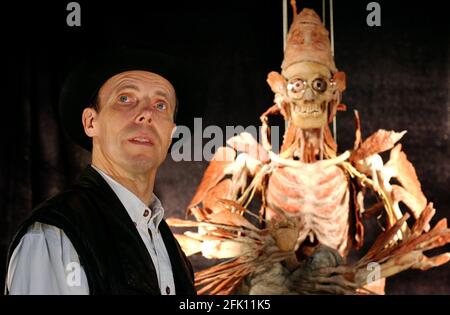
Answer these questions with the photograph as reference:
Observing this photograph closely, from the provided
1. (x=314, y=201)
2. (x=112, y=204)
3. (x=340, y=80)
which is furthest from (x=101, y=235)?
(x=340, y=80)

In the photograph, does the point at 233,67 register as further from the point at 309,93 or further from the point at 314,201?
the point at 314,201

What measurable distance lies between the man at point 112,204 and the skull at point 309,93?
1.71 meters

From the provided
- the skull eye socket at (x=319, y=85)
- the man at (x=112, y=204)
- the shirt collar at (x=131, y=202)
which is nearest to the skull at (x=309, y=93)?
the skull eye socket at (x=319, y=85)

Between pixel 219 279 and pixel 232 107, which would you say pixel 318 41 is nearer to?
pixel 232 107

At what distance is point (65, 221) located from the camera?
4.82ft

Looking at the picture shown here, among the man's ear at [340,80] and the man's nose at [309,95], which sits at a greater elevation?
the man's ear at [340,80]

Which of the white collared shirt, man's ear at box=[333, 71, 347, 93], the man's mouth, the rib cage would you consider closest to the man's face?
the man's mouth

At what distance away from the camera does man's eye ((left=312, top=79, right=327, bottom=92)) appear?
3.50 metres

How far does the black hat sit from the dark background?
6.08 ft

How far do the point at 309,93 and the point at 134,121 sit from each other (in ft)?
6.21

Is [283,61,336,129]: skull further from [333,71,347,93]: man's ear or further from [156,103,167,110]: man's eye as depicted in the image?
[156,103,167,110]: man's eye

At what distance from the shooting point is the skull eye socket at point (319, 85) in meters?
3.50

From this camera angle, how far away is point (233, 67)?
3.78 metres

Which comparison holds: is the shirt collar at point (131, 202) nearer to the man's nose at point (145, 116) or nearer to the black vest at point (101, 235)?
the black vest at point (101, 235)
